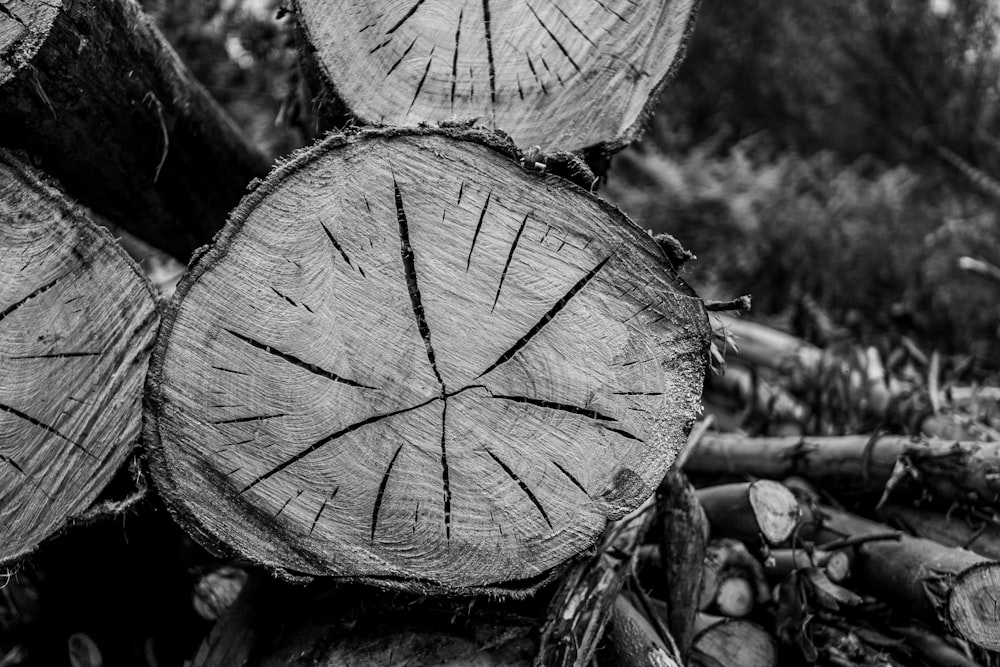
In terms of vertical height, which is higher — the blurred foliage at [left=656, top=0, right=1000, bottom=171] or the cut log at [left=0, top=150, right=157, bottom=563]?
the blurred foliage at [left=656, top=0, right=1000, bottom=171]

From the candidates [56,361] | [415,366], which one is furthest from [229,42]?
[415,366]

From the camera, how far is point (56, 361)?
5.27ft

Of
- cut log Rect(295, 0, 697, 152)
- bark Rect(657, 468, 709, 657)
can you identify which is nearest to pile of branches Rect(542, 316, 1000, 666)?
bark Rect(657, 468, 709, 657)

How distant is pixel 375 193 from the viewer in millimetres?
1555

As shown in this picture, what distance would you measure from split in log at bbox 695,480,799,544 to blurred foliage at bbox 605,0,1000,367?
2.26 metres

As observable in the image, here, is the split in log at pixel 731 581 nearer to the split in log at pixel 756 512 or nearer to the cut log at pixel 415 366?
the split in log at pixel 756 512

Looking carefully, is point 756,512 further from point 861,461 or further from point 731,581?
point 861,461

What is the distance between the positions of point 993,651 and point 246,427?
1.90 m

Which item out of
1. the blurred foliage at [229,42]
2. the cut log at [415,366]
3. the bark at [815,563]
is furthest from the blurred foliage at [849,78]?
the cut log at [415,366]

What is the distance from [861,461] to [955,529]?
319 mm

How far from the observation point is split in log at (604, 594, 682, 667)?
1.85m

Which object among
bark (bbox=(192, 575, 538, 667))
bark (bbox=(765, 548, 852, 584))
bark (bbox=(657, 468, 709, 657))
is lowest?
bark (bbox=(192, 575, 538, 667))

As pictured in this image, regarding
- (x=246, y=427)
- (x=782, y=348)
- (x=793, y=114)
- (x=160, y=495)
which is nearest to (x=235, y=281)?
(x=246, y=427)

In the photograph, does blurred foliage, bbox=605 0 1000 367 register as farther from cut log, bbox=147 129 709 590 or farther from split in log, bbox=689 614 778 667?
cut log, bbox=147 129 709 590
